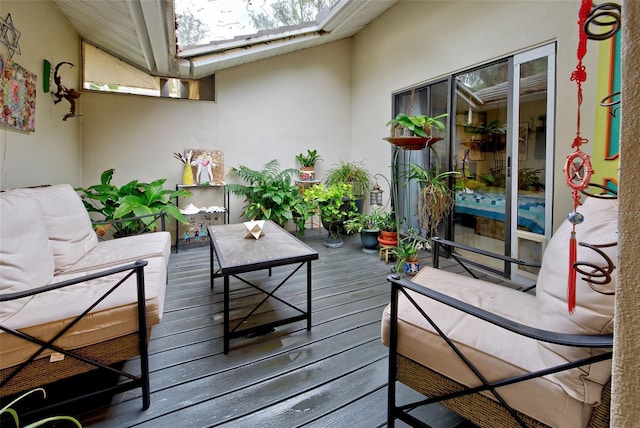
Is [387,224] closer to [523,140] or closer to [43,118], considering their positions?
[523,140]

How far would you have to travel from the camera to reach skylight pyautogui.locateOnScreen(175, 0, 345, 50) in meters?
2.89

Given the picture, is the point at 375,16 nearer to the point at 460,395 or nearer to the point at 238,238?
the point at 238,238

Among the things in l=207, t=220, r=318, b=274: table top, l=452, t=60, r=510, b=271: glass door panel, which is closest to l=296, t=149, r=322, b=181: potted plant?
l=452, t=60, r=510, b=271: glass door panel

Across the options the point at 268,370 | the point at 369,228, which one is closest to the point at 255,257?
the point at 268,370

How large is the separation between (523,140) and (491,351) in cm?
245

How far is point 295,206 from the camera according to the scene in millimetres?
4258

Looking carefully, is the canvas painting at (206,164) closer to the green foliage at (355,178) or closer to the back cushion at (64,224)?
the green foliage at (355,178)

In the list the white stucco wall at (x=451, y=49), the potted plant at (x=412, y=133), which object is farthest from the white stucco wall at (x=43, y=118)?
the white stucco wall at (x=451, y=49)

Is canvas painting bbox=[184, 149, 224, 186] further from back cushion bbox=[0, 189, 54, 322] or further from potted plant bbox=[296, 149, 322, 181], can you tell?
back cushion bbox=[0, 189, 54, 322]

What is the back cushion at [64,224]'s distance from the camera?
6.23 feet

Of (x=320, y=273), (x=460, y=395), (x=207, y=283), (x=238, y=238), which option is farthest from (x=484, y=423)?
(x=207, y=283)

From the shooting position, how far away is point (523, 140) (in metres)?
2.77

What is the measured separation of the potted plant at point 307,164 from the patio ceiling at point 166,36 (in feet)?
5.20

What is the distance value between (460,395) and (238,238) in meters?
1.82
